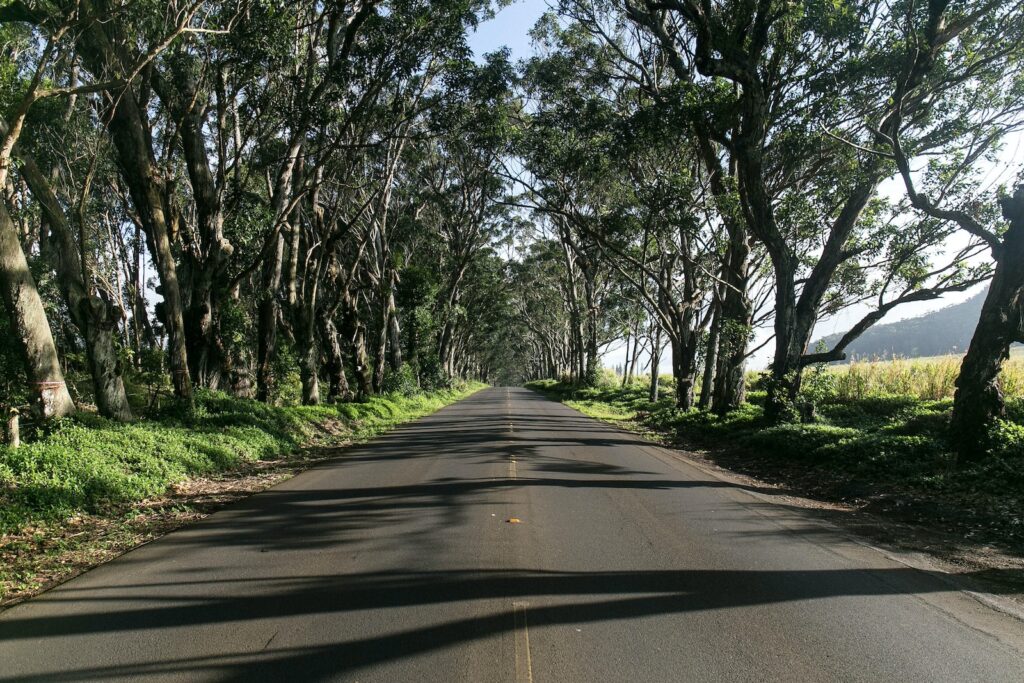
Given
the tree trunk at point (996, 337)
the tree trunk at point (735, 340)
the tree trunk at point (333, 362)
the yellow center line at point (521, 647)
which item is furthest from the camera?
the tree trunk at point (333, 362)

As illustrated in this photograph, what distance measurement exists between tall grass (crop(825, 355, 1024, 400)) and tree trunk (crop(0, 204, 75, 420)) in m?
18.8

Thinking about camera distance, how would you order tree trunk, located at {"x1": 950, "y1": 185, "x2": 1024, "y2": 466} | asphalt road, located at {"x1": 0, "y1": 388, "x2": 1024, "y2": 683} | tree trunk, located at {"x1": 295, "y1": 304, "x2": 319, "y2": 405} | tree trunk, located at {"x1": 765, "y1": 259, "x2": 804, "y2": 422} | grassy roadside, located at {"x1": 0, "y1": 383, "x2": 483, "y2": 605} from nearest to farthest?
asphalt road, located at {"x1": 0, "y1": 388, "x2": 1024, "y2": 683}, grassy roadside, located at {"x1": 0, "y1": 383, "x2": 483, "y2": 605}, tree trunk, located at {"x1": 950, "y1": 185, "x2": 1024, "y2": 466}, tree trunk, located at {"x1": 765, "y1": 259, "x2": 804, "y2": 422}, tree trunk, located at {"x1": 295, "y1": 304, "x2": 319, "y2": 405}

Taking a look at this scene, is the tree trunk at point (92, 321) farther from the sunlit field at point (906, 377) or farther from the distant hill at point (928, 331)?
the distant hill at point (928, 331)

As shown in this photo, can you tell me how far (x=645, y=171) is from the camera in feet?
73.6

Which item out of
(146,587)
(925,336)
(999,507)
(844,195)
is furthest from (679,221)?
(925,336)

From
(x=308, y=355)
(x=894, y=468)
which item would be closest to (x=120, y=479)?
(x=894, y=468)

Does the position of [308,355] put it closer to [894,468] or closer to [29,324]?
[29,324]

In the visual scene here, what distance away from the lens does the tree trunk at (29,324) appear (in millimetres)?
8844

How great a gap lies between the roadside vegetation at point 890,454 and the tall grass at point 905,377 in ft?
0.21

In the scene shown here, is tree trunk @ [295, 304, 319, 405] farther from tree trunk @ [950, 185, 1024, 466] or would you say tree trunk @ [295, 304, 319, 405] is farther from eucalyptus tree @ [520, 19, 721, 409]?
tree trunk @ [950, 185, 1024, 466]

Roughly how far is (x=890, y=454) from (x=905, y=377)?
15.2 m

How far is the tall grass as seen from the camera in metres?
20.7

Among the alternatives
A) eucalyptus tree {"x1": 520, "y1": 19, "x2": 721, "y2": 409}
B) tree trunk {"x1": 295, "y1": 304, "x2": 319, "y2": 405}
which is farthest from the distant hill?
tree trunk {"x1": 295, "y1": 304, "x2": 319, "y2": 405}

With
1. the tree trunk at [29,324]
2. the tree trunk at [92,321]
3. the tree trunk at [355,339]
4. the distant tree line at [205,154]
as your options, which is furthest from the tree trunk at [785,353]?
the tree trunk at [355,339]
